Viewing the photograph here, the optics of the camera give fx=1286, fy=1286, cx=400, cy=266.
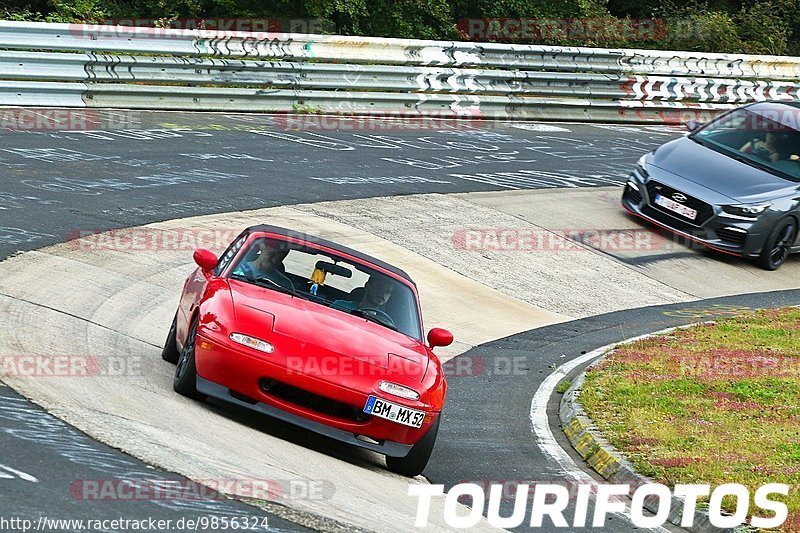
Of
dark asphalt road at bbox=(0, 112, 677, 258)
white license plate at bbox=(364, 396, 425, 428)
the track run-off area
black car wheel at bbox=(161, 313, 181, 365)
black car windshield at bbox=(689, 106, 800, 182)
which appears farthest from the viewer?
black car windshield at bbox=(689, 106, 800, 182)

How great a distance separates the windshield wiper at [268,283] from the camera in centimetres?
910

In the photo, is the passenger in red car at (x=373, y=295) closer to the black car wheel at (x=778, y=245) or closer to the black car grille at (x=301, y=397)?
the black car grille at (x=301, y=397)

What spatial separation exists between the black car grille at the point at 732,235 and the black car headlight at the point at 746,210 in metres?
0.23

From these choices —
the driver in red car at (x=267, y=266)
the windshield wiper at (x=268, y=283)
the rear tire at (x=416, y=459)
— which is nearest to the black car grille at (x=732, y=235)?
the driver in red car at (x=267, y=266)

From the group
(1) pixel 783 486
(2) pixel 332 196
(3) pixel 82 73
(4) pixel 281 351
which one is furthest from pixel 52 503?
(3) pixel 82 73

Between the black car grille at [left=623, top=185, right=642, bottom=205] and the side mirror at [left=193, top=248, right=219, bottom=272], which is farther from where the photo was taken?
the black car grille at [left=623, top=185, right=642, bottom=205]

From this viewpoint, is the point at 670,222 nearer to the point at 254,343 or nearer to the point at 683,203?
the point at 683,203

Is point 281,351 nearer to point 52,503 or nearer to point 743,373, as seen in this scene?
point 52,503

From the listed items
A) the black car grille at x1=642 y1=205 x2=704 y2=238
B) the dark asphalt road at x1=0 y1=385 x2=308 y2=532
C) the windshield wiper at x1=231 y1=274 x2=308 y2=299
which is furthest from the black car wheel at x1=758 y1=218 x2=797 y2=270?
the dark asphalt road at x1=0 y1=385 x2=308 y2=532

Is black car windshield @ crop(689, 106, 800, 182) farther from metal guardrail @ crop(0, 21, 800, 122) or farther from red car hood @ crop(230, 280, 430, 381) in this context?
red car hood @ crop(230, 280, 430, 381)

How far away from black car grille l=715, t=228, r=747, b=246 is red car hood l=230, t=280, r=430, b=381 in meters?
9.13

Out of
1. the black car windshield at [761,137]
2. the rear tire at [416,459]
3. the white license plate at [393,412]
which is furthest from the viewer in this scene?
the black car windshield at [761,137]

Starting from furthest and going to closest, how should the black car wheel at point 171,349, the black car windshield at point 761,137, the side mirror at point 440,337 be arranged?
the black car windshield at point 761,137 → the black car wheel at point 171,349 → the side mirror at point 440,337

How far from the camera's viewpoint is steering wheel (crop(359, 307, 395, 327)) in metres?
9.24
